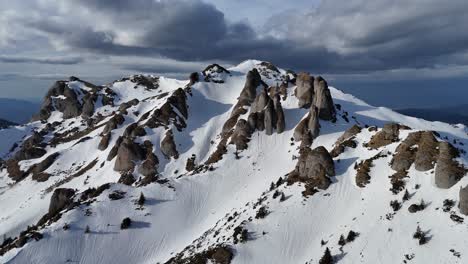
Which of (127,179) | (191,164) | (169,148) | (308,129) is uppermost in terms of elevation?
(308,129)

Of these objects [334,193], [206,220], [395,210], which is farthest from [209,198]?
[395,210]

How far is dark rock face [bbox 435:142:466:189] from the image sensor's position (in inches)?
2640

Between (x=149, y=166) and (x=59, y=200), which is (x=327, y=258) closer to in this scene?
(x=149, y=166)

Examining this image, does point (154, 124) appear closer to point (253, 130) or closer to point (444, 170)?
point (253, 130)

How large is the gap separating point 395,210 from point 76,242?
66.9 metres

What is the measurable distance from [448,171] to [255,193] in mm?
48098

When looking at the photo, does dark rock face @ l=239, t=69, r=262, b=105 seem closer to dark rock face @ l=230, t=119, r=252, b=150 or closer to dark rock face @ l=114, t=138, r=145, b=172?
dark rock face @ l=230, t=119, r=252, b=150

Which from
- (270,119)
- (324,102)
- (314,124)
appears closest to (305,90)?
(324,102)

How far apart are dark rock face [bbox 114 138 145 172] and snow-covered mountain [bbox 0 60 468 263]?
37 centimetres

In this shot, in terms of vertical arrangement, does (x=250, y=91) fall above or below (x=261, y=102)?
above

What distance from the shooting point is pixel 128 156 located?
137 m

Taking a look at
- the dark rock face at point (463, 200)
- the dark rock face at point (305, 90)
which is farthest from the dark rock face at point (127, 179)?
the dark rock face at point (463, 200)

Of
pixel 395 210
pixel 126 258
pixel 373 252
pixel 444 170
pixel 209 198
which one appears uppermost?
pixel 444 170

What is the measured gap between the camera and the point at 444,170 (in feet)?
223
